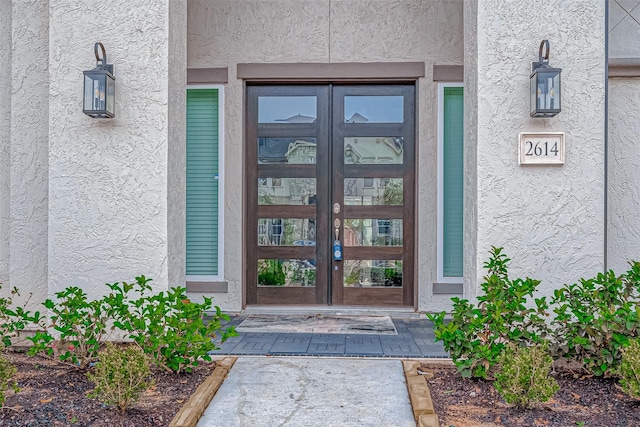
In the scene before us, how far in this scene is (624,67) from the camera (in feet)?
15.6

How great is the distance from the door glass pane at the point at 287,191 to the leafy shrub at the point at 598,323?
115 inches

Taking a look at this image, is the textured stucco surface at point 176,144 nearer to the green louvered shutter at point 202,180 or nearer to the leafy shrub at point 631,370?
the green louvered shutter at point 202,180

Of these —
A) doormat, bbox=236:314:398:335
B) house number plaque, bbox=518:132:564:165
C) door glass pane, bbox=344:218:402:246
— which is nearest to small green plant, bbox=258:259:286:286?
doormat, bbox=236:314:398:335

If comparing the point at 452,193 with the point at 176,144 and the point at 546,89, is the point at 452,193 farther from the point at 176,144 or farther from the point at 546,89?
the point at 176,144

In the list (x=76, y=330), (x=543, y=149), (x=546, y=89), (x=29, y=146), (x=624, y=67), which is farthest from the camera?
(x=624, y=67)

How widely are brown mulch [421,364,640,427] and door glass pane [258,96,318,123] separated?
3.24 meters

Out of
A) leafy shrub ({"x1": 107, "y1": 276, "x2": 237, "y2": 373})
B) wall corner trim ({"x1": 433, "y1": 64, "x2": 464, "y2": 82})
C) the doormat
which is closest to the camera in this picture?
leafy shrub ({"x1": 107, "y1": 276, "x2": 237, "y2": 373})

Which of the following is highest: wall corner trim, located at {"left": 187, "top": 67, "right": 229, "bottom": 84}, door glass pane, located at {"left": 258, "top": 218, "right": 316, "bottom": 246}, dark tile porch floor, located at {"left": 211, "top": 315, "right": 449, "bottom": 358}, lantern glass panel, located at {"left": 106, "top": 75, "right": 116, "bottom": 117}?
wall corner trim, located at {"left": 187, "top": 67, "right": 229, "bottom": 84}

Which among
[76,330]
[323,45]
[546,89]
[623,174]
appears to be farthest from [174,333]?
[623,174]

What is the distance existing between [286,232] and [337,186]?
0.76 meters

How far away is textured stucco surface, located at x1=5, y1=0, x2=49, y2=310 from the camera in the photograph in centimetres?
440

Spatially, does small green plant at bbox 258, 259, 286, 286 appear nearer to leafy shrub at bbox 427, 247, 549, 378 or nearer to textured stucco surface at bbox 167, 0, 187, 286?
textured stucco surface at bbox 167, 0, 187, 286

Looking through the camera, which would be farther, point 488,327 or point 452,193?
point 452,193

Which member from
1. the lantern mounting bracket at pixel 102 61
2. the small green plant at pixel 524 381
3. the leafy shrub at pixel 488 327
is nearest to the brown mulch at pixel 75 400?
the leafy shrub at pixel 488 327
